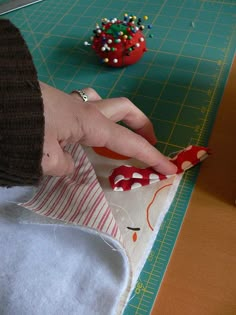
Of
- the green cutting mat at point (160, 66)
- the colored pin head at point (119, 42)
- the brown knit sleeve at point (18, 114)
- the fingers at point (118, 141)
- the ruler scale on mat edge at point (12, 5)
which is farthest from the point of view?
→ the ruler scale on mat edge at point (12, 5)

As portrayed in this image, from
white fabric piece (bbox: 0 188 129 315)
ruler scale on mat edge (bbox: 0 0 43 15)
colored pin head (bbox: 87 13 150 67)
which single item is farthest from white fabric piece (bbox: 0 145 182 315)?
ruler scale on mat edge (bbox: 0 0 43 15)

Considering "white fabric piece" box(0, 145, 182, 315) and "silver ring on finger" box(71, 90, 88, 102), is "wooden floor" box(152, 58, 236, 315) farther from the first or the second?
"silver ring on finger" box(71, 90, 88, 102)

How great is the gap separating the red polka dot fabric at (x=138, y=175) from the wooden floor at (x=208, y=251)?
0.12 ft

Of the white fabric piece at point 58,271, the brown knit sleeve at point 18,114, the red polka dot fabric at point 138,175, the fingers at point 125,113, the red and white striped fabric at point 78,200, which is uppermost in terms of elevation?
the brown knit sleeve at point 18,114

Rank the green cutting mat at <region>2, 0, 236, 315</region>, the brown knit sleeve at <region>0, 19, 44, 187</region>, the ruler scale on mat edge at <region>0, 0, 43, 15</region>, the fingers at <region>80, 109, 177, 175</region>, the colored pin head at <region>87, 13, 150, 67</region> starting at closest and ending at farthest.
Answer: the brown knit sleeve at <region>0, 19, 44, 187</region>
the fingers at <region>80, 109, 177, 175</region>
the green cutting mat at <region>2, 0, 236, 315</region>
the colored pin head at <region>87, 13, 150, 67</region>
the ruler scale on mat edge at <region>0, 0, 43, 15</region>

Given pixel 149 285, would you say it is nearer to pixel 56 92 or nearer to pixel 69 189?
pixel 69 189

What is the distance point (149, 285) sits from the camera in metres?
0.56

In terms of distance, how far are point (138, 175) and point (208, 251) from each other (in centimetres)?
19

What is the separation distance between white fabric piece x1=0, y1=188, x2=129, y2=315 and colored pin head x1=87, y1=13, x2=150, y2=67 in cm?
52

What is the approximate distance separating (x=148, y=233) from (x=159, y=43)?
0.66 m

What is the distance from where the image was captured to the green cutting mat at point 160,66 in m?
0.65

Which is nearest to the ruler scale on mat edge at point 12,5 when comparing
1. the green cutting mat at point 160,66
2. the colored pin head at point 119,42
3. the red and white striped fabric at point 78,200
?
the green cutting mat at point 160,66

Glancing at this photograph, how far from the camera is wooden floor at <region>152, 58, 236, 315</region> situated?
0.52 m

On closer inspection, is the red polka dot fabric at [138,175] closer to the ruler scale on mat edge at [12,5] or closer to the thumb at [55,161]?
the thumb at [55,161]
